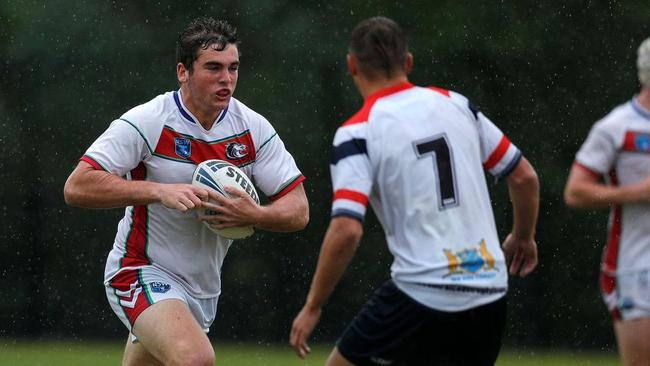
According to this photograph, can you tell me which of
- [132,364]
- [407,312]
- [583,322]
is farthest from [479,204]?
[583,322]

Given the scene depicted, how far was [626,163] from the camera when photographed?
434cm

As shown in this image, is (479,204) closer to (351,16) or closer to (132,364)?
(132,364)

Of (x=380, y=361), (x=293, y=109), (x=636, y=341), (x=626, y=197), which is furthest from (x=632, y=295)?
(x=293, y=109)

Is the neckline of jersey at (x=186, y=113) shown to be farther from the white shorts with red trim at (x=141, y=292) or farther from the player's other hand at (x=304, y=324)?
the player's other hand at (x=304, y=324)

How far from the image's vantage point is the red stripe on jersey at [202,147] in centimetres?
573

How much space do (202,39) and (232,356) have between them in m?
6.16

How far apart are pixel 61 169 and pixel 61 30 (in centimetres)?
141

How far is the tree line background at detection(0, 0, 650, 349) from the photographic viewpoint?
11625mm

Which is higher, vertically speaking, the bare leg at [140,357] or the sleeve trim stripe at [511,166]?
the sleeve trim stripe at [511,166]

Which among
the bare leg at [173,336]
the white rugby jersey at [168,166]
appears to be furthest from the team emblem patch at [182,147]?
the bare leg at [173,336]

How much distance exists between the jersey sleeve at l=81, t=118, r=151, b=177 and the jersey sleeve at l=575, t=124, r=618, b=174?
214 centimetres

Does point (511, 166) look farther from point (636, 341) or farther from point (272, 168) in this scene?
point (272, 168)

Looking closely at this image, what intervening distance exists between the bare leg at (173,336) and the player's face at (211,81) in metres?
0.92

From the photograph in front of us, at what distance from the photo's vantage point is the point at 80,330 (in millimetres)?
12594
